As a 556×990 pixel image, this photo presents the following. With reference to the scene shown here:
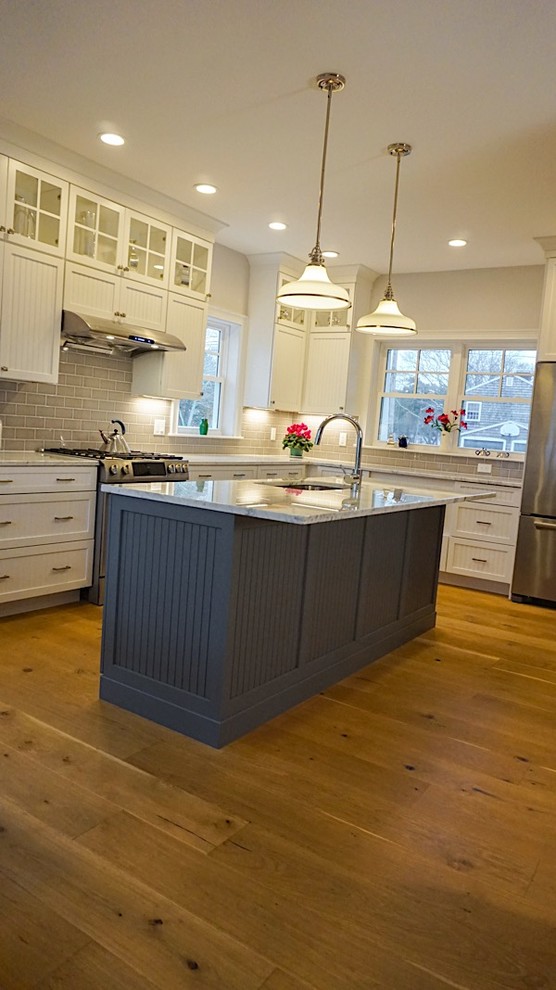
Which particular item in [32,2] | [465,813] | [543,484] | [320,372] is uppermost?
[32,2]

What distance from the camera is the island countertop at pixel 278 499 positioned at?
226 cm

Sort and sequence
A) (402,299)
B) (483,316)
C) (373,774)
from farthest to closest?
(402,299), (483,316), (373,774)

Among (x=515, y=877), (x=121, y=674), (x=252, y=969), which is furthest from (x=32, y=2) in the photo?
(x=515, y=877)

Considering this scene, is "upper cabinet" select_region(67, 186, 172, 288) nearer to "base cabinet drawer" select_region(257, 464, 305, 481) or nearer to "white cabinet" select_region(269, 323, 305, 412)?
"white cabinet" select_region(269, 323, 305, 412)

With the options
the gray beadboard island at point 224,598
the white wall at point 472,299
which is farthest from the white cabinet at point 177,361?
the white wall at point 472,299

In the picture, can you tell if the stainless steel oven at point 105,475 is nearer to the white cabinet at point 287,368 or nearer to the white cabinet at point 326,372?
the white cabinet at point 287,368

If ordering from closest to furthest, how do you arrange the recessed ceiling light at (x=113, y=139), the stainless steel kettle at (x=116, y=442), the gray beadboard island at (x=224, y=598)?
the gray beadboard island at (x=224, y=598)
the recessed ceiling light at (x=113, y=139)
the stainless steel kettle at (x=116, y=442)

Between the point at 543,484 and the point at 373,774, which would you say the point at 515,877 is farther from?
the point at 543,484

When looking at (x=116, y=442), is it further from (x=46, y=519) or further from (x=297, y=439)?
(x=297, y=439)

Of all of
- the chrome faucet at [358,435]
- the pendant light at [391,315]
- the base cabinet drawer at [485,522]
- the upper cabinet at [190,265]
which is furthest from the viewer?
the base cabinet drawer at [485,522]

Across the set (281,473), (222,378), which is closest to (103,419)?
(222,378)

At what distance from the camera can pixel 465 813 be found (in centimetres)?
219

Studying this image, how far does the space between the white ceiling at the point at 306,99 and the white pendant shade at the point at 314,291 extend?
839 mm

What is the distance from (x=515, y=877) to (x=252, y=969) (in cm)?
82
